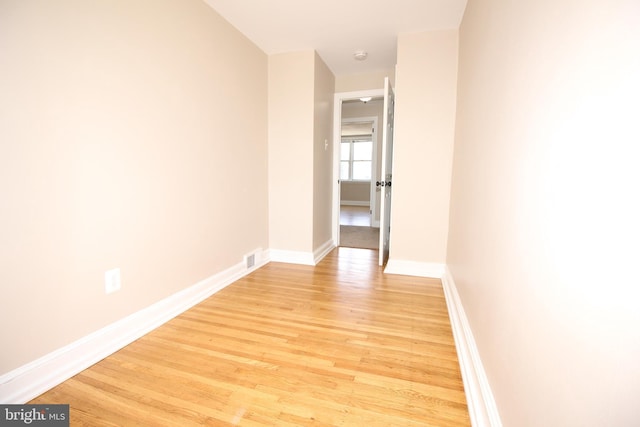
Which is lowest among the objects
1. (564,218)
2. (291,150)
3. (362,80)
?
(564,218)

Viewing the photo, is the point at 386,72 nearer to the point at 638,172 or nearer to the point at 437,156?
the point at 437,156

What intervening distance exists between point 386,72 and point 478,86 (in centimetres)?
236

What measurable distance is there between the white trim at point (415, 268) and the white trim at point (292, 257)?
2.98 ft

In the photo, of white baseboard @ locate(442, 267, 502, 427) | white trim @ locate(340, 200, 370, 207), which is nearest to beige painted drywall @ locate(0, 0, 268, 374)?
white baseboard @ locate(442, 267, 502, 427)

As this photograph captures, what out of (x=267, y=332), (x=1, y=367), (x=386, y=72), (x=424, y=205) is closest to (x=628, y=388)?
(x=267, y=332)

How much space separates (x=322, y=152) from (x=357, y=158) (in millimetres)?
6539

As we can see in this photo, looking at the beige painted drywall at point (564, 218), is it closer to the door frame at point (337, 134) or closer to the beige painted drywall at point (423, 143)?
the beige painted drywall at point (423, 143)

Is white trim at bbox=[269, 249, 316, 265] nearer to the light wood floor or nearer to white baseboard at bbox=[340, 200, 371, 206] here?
the light wood floor

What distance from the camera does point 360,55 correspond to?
342cm

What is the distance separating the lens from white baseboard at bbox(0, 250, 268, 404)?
1.29m

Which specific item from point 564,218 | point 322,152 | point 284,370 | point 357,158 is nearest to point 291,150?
point 322,152

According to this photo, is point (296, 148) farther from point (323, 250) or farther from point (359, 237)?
point (359, 237)

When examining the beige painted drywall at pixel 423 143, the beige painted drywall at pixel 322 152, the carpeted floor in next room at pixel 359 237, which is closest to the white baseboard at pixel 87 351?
the beige painted drywall at pixel 322 152

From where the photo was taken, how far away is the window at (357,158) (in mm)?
9914
